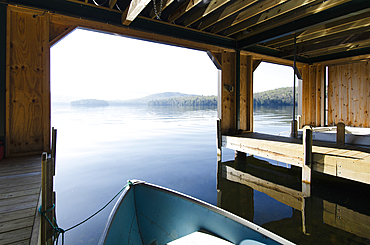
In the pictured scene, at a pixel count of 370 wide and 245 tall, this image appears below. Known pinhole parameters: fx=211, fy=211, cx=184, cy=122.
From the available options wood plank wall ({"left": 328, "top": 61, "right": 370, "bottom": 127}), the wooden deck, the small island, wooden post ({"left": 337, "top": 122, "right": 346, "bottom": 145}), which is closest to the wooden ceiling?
wood plank wall ({"left": 328, "top": 61, "right": 370, "bottom": 127})

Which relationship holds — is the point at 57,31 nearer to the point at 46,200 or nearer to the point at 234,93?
the point at 46,200

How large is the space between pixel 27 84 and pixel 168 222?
3.84 metres

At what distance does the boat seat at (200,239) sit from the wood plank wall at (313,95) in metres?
8.48

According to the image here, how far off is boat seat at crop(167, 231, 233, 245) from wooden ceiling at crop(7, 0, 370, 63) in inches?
135

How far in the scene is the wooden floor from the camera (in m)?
1.61

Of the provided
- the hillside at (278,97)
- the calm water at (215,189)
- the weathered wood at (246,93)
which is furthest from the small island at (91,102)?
the weathered wood at (246,93)

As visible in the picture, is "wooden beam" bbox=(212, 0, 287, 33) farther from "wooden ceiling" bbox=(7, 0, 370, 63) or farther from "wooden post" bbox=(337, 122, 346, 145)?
"wooden post" bbox=(337, 122, 346, 145)

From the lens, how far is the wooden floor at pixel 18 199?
1.61 metres

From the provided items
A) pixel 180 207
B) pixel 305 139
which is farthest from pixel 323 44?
pixel 180 207

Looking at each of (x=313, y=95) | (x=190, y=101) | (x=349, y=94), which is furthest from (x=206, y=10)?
(x=190, y=101)

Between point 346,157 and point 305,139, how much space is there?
2.18 ft

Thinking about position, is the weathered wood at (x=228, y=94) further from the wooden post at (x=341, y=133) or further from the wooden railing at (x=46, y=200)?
→ the wooden railing at (x=46, y=200)

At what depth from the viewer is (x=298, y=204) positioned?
3846mm

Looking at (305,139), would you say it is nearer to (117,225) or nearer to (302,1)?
(302,1)
